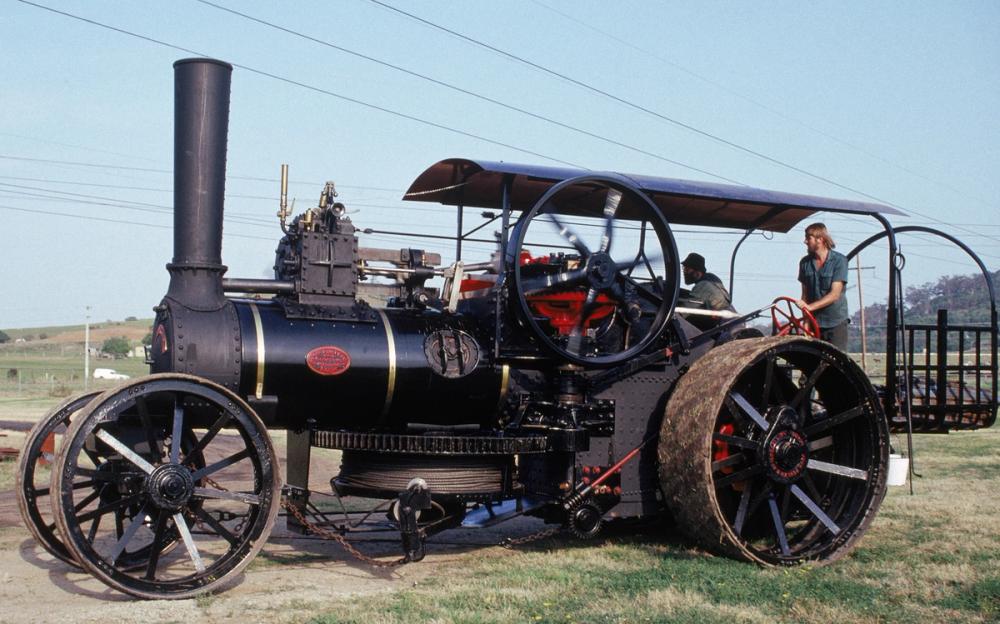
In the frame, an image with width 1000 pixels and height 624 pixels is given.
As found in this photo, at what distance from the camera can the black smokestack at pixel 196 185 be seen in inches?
239

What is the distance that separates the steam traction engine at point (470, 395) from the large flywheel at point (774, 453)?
0.7 inches

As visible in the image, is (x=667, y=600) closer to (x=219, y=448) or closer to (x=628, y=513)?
(x=628, y=513)

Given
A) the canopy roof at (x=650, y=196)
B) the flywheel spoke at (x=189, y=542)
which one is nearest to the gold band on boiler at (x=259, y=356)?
the flywheel spoke at (x=189, y=542)

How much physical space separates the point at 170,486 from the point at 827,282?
198 inches

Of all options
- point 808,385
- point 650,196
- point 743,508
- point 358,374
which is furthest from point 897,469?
point 358,374

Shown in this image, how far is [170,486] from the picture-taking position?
543 cm

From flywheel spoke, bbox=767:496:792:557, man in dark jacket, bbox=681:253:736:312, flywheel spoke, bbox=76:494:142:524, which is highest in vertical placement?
man in dark jacket, bbox=681:253:736:312

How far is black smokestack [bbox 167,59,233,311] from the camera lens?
6.07 meters

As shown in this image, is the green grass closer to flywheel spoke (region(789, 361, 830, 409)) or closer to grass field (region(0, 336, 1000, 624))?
grass field (region(0, 336, 1000, 624))

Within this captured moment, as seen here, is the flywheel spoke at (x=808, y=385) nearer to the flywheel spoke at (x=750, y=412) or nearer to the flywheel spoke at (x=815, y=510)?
the flywheel spoke at (x=750, y=412)

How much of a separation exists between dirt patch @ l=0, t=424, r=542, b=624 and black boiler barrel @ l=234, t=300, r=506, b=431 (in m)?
0.89

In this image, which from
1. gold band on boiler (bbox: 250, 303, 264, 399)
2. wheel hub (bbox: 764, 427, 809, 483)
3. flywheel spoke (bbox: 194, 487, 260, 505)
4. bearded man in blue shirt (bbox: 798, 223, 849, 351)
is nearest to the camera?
flywheel spoke (bbox: 194, 487, 260, 505)

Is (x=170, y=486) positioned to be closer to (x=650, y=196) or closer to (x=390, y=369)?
(x=390, y=369)

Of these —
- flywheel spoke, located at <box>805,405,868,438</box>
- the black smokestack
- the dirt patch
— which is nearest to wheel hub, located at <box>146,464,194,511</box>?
the dirt patch
